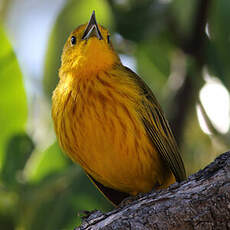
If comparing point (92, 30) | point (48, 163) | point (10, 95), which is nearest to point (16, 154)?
point (48, 163)

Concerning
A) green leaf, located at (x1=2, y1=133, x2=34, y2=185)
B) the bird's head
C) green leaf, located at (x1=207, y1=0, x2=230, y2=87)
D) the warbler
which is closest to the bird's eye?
the bird's head

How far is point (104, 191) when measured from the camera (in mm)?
4988

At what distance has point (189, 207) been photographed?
300cm

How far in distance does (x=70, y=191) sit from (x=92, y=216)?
62.7 inches

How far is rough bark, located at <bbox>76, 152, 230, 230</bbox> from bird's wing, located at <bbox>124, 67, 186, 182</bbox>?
118 centimetres

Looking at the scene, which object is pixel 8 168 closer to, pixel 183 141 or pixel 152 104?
pixel 152 104

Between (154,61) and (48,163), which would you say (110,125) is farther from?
(154,61)

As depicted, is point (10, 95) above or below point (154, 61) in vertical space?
above

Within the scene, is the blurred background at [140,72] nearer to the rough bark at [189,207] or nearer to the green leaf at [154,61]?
the green leaf at [154,61]

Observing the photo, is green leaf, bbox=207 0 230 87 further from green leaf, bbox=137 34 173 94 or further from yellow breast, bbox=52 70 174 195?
yellow breast, bbox=52 70 174 195

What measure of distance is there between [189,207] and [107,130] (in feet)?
4.36

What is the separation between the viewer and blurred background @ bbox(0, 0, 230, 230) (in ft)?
16.5

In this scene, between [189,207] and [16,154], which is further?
[16,154]

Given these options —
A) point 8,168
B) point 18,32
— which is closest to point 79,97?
point 8,168
